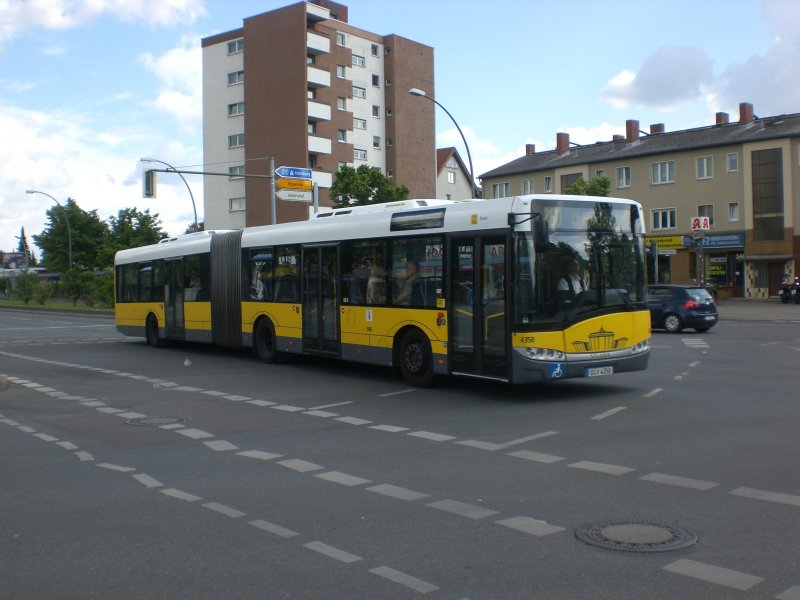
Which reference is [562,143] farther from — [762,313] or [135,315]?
[135,315]

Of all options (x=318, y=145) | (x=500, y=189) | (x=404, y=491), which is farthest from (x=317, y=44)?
(x=404, y=491)

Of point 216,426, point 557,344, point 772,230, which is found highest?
point 772,230

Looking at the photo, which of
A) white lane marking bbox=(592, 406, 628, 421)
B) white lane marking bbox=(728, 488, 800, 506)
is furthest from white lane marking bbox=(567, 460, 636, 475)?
white lane marking bbox=(592, 406, 628, 421)

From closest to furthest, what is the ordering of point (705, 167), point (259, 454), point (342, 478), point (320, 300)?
1. point (342, 478)
2. point (259, 454)
3. point (320, 300)
4. point (705, 167)

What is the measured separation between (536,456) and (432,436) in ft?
5.27

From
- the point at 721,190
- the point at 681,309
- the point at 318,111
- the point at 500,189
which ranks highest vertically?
the point at 318,111

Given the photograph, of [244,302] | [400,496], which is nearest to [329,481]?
[400,496]

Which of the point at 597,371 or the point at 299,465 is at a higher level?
the point at 597,371

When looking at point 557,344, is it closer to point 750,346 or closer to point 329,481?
point 329,481

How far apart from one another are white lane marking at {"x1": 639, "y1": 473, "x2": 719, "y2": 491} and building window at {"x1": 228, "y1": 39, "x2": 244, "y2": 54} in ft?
203

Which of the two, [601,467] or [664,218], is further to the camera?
[664,218]

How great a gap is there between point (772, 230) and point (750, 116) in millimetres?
9332

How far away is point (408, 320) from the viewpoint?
46.2 ft

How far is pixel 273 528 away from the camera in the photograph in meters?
6.04
